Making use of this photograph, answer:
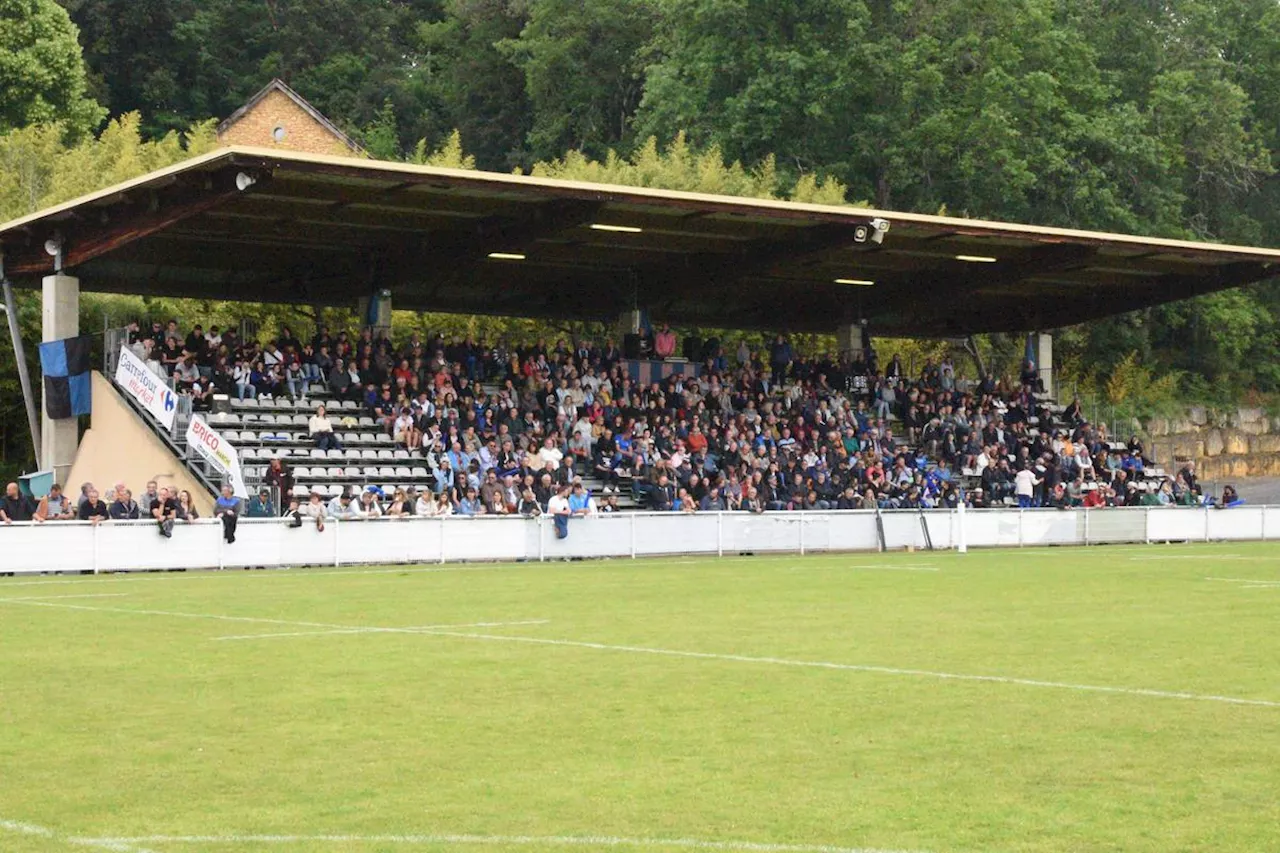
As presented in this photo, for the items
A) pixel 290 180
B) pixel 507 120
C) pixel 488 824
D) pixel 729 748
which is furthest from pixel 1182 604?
pixel 507 120

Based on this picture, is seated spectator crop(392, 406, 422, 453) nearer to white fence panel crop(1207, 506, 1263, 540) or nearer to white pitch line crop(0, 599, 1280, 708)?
white pitch line crop(0, 599, 1280, 708)

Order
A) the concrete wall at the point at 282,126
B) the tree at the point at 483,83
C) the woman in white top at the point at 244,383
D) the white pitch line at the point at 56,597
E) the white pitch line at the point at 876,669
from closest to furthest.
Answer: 1. the white pitch line at the point at 876,669
2. the white pitch line at the point at 56,597
3. the woman in white top at the point at 244,383
4. the concrete wall at the point at 282,126
5. the tree at the point at 483,83

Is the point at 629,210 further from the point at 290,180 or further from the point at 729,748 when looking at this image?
the point at 729,748

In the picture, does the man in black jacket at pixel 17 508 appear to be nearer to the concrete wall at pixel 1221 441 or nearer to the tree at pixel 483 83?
the concrete wall at pixel 1221 441

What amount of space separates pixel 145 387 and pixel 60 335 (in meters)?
2.94

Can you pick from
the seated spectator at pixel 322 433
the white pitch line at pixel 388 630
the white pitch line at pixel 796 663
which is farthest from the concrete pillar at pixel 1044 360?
the white pitch line at pixel 796 663

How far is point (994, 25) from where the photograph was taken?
68438 mm

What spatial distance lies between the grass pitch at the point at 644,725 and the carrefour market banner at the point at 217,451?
12.0 meters

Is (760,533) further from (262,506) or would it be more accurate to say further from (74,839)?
(74,839)

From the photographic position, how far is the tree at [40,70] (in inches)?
2512

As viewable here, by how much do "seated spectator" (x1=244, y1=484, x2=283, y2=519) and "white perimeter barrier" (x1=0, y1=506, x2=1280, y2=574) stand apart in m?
2.15

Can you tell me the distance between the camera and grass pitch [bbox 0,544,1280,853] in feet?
27.0

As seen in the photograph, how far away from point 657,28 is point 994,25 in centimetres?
1435

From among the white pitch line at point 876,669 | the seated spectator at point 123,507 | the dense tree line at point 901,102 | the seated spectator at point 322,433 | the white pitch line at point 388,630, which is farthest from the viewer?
the dense tree line at point 901,102
